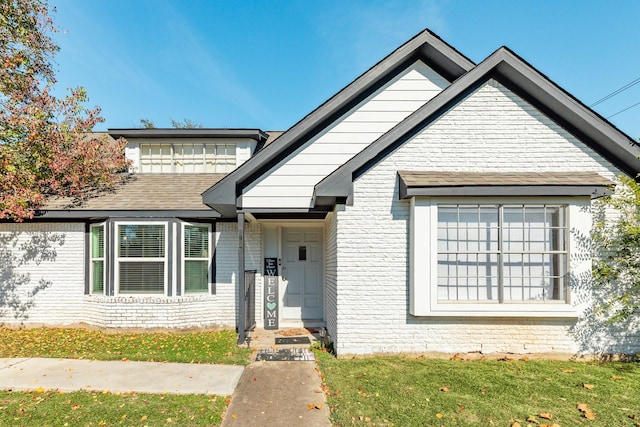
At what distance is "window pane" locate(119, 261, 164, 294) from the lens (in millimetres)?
8297

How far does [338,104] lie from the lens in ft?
23.2

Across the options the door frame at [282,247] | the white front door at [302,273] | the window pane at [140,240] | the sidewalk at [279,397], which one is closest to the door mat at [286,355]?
the sidewalk at [279,397]

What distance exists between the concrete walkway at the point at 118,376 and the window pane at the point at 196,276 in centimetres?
276

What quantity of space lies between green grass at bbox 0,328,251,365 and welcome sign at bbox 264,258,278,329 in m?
0.94

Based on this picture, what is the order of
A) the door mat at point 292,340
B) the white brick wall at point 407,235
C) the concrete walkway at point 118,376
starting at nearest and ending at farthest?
the concrete walkway at point 118,376 < the white brick wall at point 407,235 < the door mat at point 292,340

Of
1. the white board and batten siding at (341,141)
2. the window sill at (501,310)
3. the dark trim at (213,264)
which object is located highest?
the white board and batten siding at (341,141)

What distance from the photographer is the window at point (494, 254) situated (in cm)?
604

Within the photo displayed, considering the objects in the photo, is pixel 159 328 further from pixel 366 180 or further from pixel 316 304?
pixel 366 180

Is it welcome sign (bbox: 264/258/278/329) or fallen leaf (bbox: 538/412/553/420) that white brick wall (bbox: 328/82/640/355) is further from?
welcome sign (bbox: 264/258/278/329)

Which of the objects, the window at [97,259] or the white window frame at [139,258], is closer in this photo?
the white window frame at [139,258]

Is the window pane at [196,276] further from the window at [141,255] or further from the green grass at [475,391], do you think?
the green grass at [475,391]

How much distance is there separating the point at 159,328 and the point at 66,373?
2.83 m

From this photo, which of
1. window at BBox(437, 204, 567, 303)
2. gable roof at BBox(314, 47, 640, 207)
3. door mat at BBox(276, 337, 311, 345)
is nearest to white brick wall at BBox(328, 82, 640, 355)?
gable roof at BBox(314, 47, 640, 207)

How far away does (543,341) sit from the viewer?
5.96 metres
